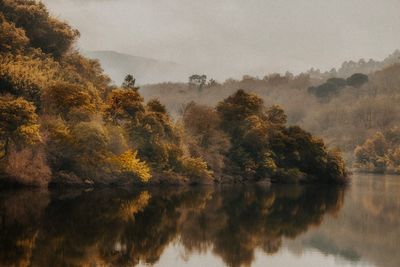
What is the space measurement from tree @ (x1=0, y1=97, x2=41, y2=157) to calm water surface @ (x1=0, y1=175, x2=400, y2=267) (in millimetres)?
4567

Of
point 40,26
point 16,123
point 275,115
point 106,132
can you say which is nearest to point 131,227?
point 16,123

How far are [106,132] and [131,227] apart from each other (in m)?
23.5

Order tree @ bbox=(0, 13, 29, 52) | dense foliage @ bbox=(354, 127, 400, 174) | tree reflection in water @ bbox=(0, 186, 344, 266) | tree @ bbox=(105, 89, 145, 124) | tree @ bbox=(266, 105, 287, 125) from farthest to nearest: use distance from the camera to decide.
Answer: dense foliage @ bbox=(354, 127, 400, 174)
tree @ bbox=(266, 105, 287, 125)
tree @ bbox=(105, 89, 145, 124)
tree @ bbox=(0, 13, 29, 52)
tree reflection in water @ bbox=(0, 186, 344, 266)

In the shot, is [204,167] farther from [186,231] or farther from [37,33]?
[186,231]

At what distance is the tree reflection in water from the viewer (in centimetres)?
1652

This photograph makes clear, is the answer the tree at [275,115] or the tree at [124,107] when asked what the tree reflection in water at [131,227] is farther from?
the tree at [275,115]

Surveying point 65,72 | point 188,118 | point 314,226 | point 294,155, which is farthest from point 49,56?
point 314,226

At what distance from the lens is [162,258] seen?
1681cm

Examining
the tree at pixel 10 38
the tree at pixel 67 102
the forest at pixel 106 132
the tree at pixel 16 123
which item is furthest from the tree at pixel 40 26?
the tree at pixel 16 123

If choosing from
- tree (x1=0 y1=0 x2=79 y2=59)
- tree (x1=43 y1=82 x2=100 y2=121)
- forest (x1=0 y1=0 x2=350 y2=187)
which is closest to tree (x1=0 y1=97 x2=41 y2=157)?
forest (x1=0 y1=0 x2=350 y2=187)

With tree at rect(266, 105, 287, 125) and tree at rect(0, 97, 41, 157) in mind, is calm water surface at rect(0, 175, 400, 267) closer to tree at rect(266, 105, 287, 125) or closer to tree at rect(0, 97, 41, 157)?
tree at rect(0, 97, 41, 157)

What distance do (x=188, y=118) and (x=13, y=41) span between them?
22.7 m

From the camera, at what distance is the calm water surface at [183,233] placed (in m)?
16.7

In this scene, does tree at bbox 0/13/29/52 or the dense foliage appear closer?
tree at bbox 0/13/29/52
